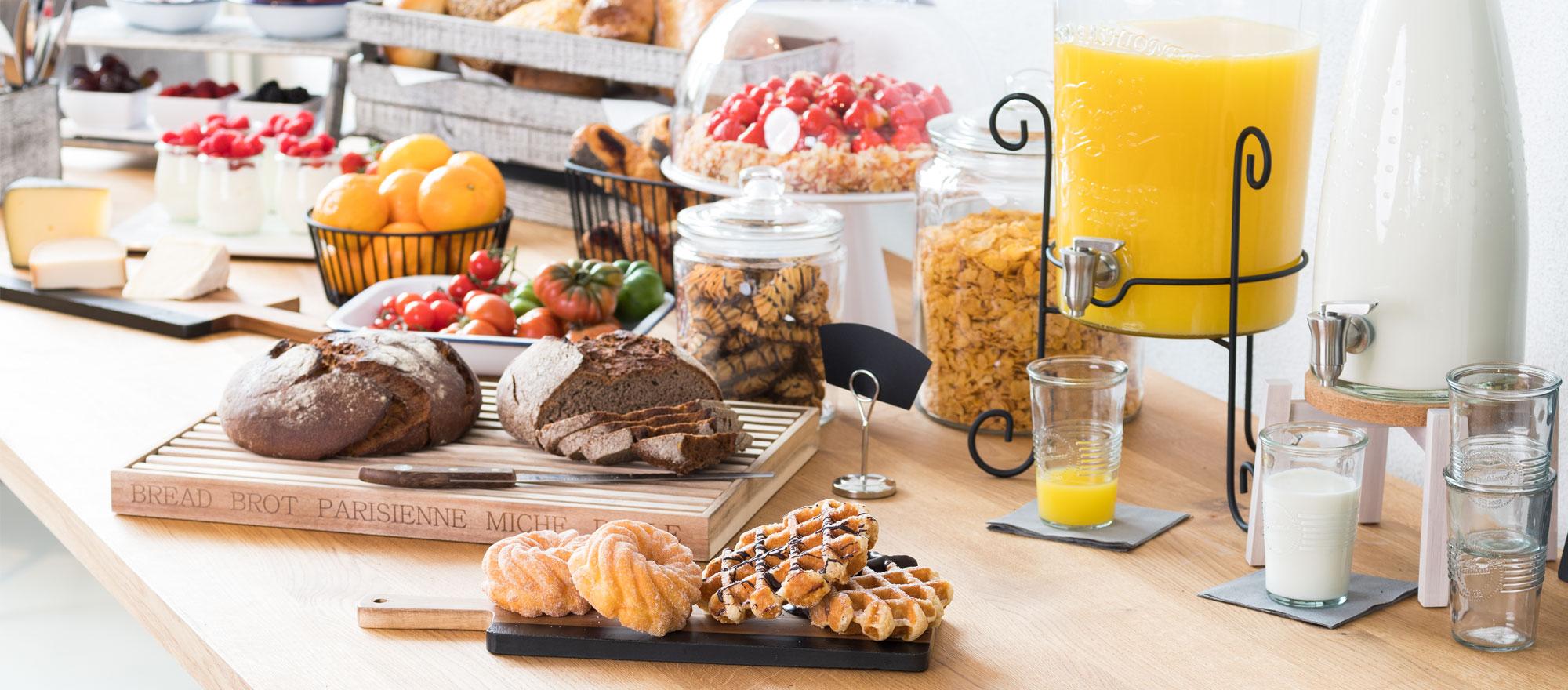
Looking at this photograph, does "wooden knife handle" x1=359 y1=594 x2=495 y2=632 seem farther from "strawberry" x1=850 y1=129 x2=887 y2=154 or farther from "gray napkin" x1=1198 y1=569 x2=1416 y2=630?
"strawberry" x1=850 y1=129 x2=887 y2=154

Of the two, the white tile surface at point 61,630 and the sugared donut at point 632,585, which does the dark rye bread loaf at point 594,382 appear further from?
the white tile surface at point 61,630

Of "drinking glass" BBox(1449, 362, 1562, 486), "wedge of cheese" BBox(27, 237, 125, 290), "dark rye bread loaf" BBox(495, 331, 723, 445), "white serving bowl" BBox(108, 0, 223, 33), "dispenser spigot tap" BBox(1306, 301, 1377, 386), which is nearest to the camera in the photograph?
"drinking glass" BBox(1449, 362, 1562, 486)

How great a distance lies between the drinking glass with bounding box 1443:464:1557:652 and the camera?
0.98 meters

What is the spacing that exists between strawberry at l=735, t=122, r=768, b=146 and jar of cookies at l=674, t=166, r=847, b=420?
188 millimetres

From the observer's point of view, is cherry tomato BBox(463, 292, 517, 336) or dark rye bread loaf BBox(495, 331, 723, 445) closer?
dark rye bread loaf BBox(495, 331, 723, 445)

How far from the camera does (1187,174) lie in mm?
1117

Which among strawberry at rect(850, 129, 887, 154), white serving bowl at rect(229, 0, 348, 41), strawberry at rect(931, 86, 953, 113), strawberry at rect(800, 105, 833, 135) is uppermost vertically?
white serving bowl at rect(229, 0, 348, 41)

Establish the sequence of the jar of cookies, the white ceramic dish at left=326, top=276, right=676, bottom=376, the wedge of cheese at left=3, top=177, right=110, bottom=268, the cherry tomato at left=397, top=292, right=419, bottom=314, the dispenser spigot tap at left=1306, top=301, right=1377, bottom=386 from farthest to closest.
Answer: the wedge of cheese at left=3, top=177, right=110, bottom=268 < the cherry tomato at left=397, top=292, right=419, bottom=314 < the white ceramic dish at left=326, top=276, right=676, bottom=376 < the jar of cookies < the dispenser spigot tap at left=1306, top=301, right=1377, bottom=386

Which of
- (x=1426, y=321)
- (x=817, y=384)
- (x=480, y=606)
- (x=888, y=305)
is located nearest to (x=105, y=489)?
(x=480, y=606)

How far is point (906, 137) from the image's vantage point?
1668 millimetres

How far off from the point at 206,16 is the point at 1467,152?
2225mm

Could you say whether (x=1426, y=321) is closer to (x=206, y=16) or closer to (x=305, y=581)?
(x=305, y=581)

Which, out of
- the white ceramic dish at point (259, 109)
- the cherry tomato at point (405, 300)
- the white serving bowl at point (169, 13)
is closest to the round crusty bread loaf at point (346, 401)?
the cherry tomato at point (405, 300)

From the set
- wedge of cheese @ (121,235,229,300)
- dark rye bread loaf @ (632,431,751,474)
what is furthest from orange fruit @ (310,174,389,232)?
dark rye bread loaf @ (632,431,751,474)
